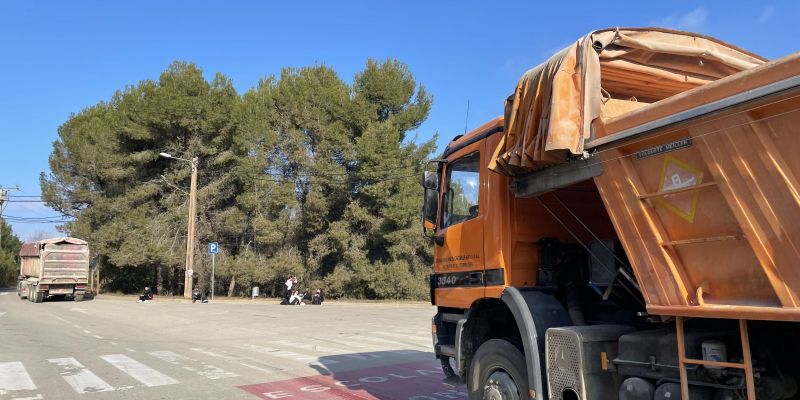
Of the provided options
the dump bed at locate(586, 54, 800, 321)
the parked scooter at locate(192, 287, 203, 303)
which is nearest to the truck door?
the dump bed at locate(586, 54, 800, 321)

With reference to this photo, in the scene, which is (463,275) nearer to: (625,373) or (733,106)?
(625,373)

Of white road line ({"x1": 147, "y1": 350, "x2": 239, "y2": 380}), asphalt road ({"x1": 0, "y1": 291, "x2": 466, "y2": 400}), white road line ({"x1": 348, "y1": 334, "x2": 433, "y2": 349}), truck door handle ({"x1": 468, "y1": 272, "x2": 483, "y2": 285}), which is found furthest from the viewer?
white road line ({"x1": 348, "y1": 334, "x2": 433, "y2": 349})

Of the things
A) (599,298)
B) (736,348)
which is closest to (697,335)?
(736,348)

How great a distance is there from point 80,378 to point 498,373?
6.85 meters

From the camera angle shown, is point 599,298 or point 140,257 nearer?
point 599,298

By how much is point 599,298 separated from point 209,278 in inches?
1380

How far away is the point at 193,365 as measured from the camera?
394 inches

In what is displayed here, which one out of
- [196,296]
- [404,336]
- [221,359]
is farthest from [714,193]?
[196,296]

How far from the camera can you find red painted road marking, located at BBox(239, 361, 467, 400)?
752 cm

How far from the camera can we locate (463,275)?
5812 millimetres

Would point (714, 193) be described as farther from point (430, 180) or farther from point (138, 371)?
point (138, 371)

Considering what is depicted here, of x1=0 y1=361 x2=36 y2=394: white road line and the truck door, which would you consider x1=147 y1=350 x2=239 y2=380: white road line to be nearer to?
x1=0 y1=361 x2=36 y2=394: white road line

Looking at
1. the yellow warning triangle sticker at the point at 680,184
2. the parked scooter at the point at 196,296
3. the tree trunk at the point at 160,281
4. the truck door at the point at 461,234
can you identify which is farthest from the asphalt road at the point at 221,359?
the tree trunk at the point at 160,281

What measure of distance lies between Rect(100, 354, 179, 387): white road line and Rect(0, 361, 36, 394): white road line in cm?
133
